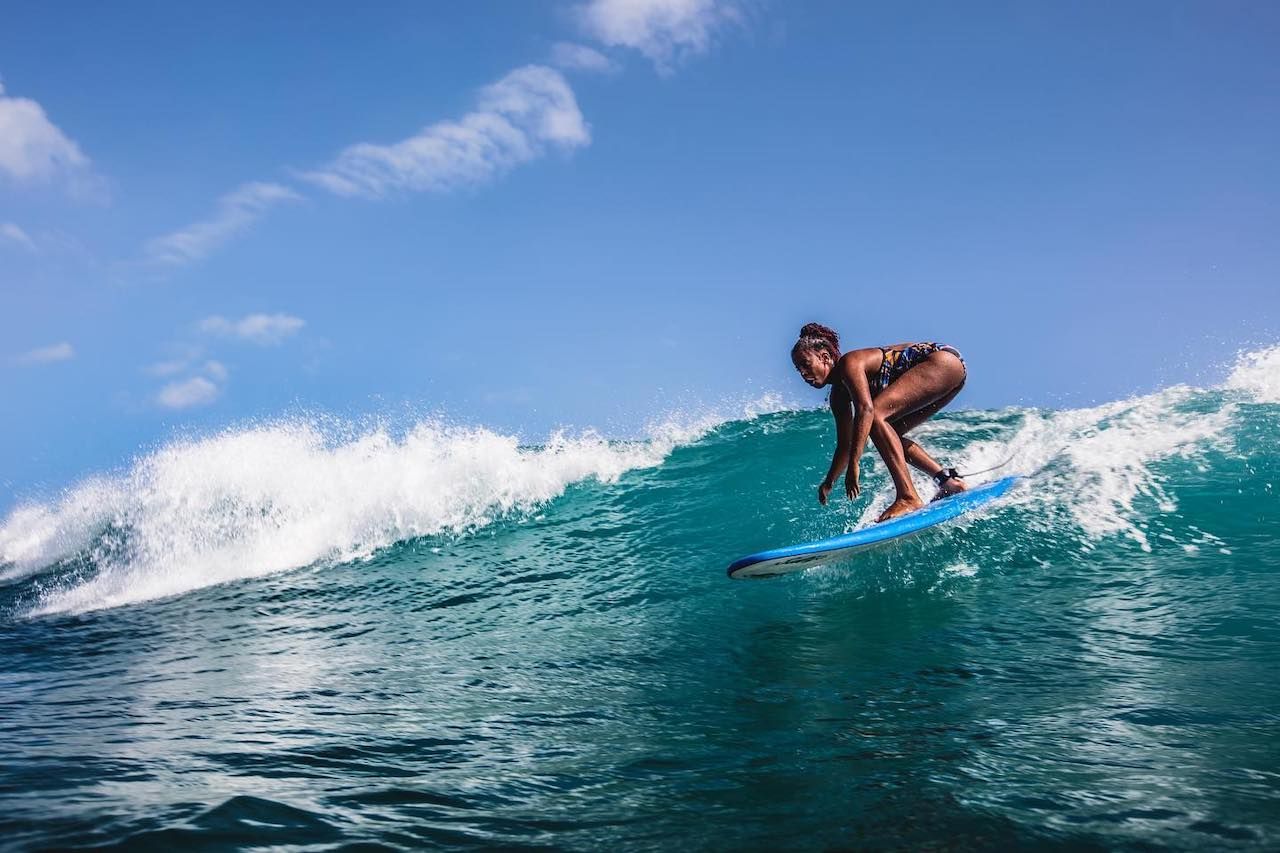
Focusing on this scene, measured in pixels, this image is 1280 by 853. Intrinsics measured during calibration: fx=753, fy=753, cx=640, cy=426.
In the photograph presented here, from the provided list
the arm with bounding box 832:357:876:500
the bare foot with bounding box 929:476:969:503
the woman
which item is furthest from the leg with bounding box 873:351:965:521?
the bare foot with bounding box 929:476:969:503

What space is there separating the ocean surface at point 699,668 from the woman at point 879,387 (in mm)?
958

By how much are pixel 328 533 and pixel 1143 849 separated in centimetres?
1127

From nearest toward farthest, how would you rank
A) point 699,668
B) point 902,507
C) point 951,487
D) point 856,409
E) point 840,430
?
1. point 699,668
2. point 856,409
3. point 902,507
4. point 840,430
5. point 951,487

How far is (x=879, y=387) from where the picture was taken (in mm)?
6582

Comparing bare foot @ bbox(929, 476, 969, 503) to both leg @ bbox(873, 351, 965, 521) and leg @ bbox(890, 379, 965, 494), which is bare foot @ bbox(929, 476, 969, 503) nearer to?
leg @ bbox(890, 379, 965, 494)

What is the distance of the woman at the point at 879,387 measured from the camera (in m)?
6.28

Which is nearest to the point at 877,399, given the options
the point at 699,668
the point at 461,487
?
the point at 699,668

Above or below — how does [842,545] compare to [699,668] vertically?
above

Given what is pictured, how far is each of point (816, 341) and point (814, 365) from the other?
25cm

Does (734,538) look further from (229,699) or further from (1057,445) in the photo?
(229,699)

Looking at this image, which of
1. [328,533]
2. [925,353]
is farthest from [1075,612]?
[328,533]

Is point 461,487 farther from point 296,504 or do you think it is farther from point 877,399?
point 877,399

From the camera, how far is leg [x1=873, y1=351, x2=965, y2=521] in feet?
20.8

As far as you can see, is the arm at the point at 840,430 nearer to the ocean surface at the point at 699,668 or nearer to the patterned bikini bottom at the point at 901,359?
the patterned bikini bottom at the point at 901,359
